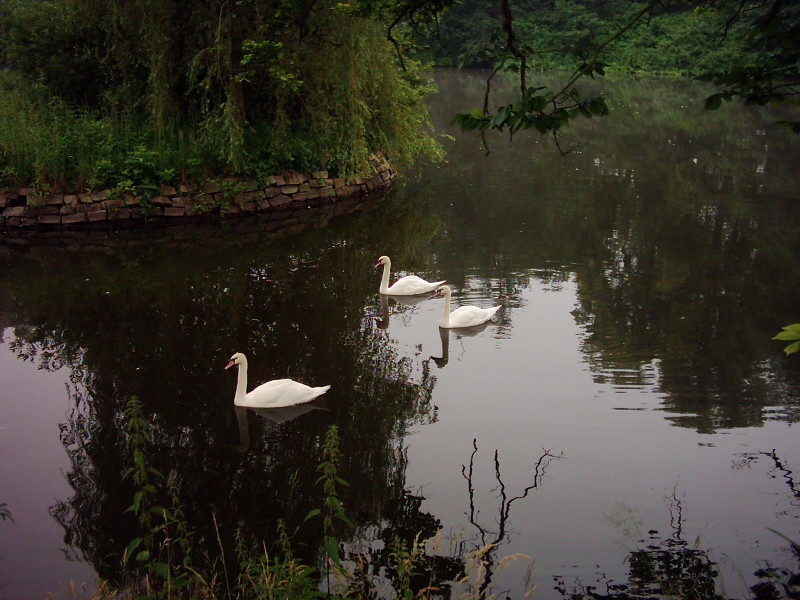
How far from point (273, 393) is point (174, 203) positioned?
777 cm

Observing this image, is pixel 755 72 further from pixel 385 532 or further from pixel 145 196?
pixel 145 196

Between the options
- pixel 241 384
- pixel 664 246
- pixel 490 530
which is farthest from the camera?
pixel 664 246

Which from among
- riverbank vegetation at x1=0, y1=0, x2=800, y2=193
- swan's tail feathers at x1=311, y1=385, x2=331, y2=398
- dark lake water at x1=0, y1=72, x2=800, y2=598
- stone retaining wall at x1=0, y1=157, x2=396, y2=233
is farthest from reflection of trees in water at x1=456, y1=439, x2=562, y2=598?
stone retaining wall at x1=0, y1=157, x2=396, y2=233

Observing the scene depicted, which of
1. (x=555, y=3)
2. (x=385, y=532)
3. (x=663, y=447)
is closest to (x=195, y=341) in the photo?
(x=385, y=532)

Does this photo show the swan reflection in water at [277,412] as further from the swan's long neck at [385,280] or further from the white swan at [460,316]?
the swan's long neck at [385,280]

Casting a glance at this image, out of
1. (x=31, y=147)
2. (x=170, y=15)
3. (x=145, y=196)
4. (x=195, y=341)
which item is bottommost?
(x=195, y=341)

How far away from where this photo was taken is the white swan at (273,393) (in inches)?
279

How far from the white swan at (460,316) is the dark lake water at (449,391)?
0.60 ft

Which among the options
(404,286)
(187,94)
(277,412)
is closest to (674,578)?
(277,412)

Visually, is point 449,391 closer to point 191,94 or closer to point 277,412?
point 277,412

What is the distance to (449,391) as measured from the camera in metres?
7.60

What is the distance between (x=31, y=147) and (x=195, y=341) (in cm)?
681

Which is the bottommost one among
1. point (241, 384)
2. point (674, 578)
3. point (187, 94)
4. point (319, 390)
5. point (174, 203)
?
point (674, 578)

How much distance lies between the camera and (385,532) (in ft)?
17.4
